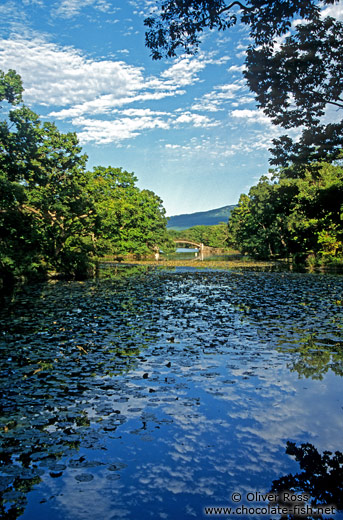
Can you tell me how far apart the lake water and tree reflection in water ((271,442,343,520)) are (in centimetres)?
2

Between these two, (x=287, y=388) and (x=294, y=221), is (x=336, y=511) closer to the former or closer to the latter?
(x=287, y=388)

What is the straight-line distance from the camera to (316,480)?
5.20 m

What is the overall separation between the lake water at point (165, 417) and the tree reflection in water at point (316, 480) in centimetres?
2

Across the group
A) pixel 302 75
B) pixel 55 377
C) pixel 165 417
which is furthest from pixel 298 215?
pixel 165 417

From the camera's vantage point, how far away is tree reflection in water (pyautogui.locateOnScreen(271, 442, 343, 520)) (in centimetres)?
479

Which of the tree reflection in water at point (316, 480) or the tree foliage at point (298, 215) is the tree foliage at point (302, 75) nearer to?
the tree foliage at point (298, 215)

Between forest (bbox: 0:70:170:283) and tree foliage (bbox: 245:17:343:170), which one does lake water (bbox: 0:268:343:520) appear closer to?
tree foliage (bbox: 245:17:343:170)

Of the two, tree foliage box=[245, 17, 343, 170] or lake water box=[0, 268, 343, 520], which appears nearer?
lake water box=[0, 268, 343, 520]

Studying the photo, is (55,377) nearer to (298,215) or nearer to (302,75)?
(302,75)

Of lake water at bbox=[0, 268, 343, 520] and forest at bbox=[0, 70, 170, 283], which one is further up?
forest at bbox=[0, 70, 170, 283]

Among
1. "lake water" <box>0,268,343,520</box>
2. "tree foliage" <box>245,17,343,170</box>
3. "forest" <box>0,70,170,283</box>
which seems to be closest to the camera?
"lake water" <box>0,268,343,520</box>

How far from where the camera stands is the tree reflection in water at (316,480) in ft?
15.7

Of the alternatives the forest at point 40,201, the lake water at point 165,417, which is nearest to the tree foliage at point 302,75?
the lake water at point 165,417

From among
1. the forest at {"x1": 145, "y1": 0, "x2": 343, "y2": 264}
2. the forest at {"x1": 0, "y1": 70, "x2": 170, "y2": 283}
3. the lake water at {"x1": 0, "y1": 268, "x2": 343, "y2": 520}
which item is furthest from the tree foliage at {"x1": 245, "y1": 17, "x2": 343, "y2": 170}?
the forest at {"x1": 0, "y1": 70, "x2": 170, "y2": 283}
